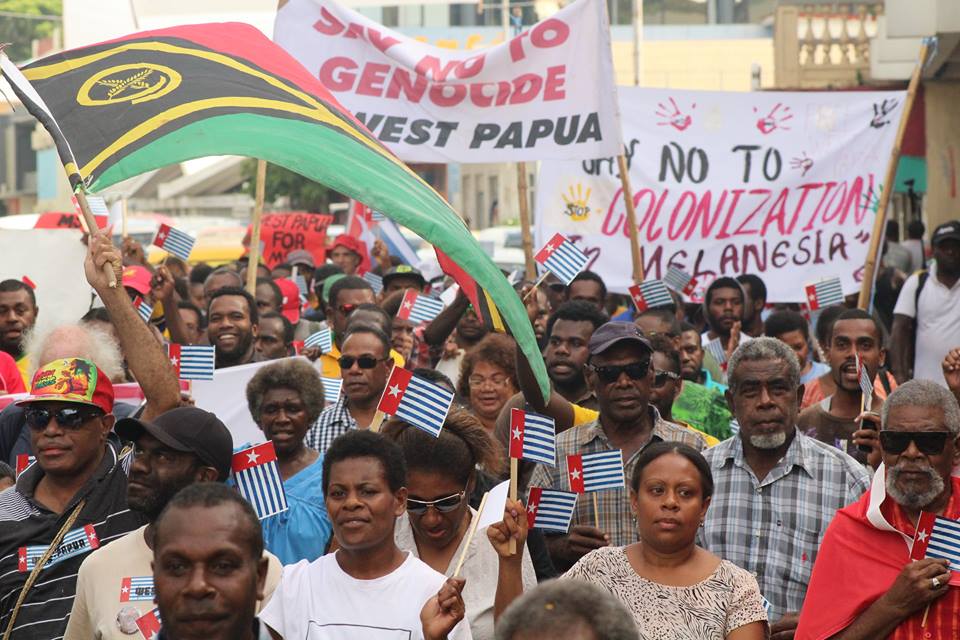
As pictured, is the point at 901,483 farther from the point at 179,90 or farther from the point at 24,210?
the point at 24,210

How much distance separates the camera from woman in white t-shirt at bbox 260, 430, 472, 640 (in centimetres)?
434

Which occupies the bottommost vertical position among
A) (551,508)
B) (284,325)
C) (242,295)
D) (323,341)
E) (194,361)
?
(551,508)

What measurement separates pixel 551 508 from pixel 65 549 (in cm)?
164

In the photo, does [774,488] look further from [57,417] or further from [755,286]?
[755,286]

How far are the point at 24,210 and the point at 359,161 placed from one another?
54.4 meters

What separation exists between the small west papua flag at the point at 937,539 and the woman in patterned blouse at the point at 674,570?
0.57 meters

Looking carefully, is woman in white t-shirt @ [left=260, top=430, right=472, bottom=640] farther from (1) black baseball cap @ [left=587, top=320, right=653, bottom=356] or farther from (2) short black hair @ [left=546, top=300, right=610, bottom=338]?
(2) short black hair @ [left=546, top=300, right=610, bottom=338]

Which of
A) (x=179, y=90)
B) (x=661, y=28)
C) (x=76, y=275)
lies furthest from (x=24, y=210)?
(x=179, y=90)

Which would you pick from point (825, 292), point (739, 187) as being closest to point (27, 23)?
point (739, 187)

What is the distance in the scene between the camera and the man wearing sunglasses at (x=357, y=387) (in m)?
7.15

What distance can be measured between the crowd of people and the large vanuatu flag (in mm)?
373

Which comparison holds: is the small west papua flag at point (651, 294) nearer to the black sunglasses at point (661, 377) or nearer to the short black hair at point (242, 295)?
the short black hair at point (242, 295)

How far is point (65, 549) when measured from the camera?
518cm

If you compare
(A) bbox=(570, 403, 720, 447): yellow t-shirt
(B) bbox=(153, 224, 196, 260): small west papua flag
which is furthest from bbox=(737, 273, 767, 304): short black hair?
(A) bbox=(570, 403, 720, 447): yellow t-shirt
